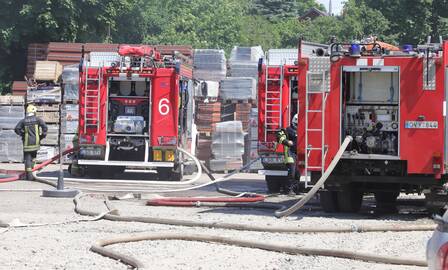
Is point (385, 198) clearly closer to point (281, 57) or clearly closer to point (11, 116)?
point (281, 57)

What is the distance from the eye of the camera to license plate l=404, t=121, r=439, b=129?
510 inches

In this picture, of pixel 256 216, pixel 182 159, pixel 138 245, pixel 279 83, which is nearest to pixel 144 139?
pixel 182 159

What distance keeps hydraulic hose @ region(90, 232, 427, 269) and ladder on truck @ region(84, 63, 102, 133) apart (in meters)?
10.4

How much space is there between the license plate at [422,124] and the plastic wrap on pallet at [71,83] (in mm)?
14886

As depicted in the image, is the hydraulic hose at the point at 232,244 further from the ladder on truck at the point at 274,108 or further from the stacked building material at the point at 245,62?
the stacked building material at the point at 245,62

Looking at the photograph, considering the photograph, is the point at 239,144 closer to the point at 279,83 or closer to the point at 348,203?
the point at 279,83

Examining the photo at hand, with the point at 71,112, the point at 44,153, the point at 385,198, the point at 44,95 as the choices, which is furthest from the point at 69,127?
the point at 385,198

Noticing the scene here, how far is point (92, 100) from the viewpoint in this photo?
20.7m

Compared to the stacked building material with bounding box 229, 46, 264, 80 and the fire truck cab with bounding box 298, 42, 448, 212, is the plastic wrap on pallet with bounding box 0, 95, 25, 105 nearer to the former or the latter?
the stacked building material with bounding box 229, 46, 264, 80

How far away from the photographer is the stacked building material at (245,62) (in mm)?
27484

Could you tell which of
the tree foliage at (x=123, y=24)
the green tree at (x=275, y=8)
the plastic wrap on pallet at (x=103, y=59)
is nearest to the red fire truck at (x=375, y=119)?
the plastic wrap on pallet at (x=103, y=59)

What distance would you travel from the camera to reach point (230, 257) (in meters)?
9.58

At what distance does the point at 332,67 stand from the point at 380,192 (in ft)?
7.54

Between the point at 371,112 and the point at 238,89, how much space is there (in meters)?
13.3
